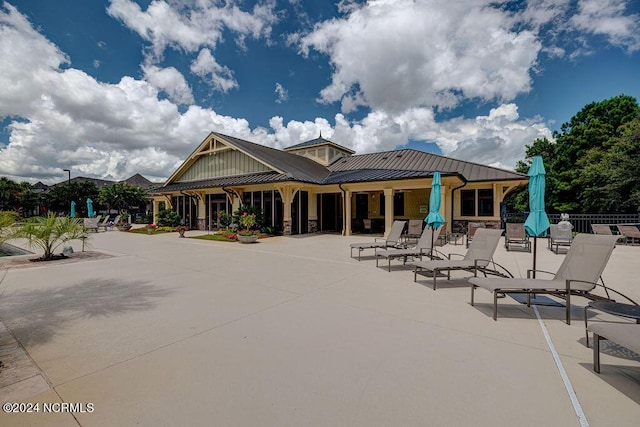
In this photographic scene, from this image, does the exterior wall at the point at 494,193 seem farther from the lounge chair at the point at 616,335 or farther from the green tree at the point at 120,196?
the green tree at the point at 120,196

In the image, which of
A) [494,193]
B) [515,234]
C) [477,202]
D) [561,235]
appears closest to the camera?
[561,235]

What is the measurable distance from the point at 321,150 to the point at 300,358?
72.0ft

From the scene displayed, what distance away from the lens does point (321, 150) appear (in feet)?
78.4

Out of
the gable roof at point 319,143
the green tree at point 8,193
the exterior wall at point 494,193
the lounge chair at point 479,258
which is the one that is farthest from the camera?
the green tree at point 8,193

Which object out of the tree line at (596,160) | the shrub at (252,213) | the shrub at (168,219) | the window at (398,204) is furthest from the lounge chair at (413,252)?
the shrub at (168,219)

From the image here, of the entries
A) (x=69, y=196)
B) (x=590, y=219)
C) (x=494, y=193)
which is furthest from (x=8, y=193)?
(x=590, y=219)

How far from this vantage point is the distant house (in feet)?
50.9

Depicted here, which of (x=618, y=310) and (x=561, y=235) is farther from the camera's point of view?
(x=561, y=235)

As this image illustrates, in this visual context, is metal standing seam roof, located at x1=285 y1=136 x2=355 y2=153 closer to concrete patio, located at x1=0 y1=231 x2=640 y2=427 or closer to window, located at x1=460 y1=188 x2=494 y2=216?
window, located at x1=460 y1=188 x2=494 y2=216

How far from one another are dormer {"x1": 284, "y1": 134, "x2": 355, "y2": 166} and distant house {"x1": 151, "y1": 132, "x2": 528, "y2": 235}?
0.08 m

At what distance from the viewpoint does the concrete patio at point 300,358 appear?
224 cm

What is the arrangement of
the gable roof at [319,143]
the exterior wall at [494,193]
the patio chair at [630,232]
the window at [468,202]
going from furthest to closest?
the gable roof at [319,143] < the window at [468,202] < the exterior wall at [494,193] < the patio chair at [630,232]

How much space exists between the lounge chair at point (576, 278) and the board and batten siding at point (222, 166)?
51.2ft

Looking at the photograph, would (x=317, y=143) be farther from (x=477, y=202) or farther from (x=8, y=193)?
(x=8, y=193)
